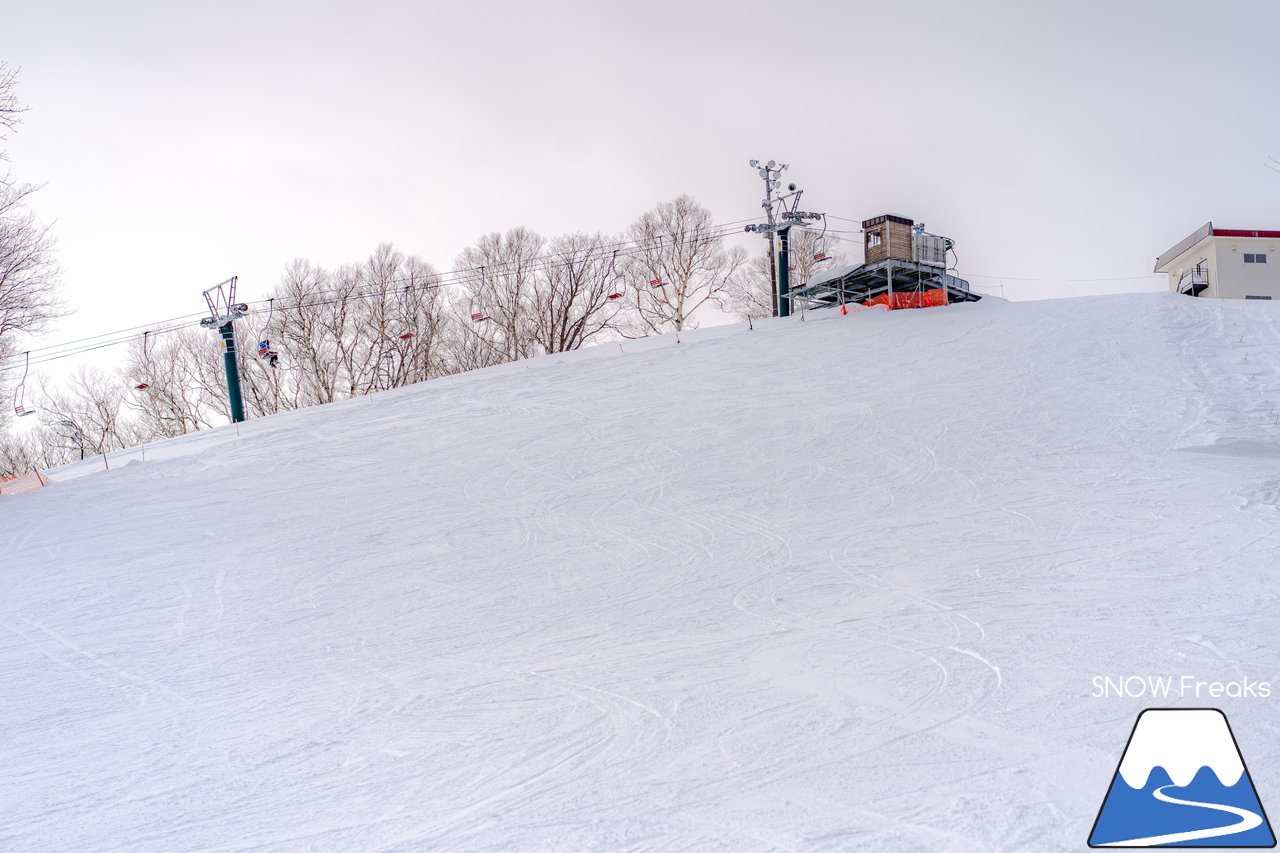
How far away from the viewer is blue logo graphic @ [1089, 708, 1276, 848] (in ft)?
13.9

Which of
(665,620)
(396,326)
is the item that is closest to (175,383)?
(396,326)

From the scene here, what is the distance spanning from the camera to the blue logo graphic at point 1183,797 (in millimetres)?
4250

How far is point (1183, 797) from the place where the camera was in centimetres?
441

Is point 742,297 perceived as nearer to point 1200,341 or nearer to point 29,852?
point 1200,341

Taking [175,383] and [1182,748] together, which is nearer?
[1182,748]

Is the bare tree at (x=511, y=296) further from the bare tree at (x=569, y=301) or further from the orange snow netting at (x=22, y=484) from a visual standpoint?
the orange snow netting at (x=22, y=484)

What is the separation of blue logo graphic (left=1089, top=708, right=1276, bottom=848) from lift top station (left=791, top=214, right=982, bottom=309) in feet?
77.9

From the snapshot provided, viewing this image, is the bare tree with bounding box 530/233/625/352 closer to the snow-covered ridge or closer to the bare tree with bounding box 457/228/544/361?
the bare tree with bounding box 457/228/544/361

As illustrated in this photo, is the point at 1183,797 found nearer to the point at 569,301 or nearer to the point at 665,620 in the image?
the point at 665,620

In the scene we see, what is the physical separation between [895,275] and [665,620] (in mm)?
23956

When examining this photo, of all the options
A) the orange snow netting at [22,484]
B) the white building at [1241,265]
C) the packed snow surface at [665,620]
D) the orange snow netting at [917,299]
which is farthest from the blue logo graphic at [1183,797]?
the white building at [1241,265]

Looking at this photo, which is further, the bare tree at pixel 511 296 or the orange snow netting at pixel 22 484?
the bare tree at pixel 511 296

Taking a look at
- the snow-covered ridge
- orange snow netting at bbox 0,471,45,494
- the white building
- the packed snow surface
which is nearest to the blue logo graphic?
the snow-covered ridge

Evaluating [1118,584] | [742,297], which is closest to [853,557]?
[1118,584]
